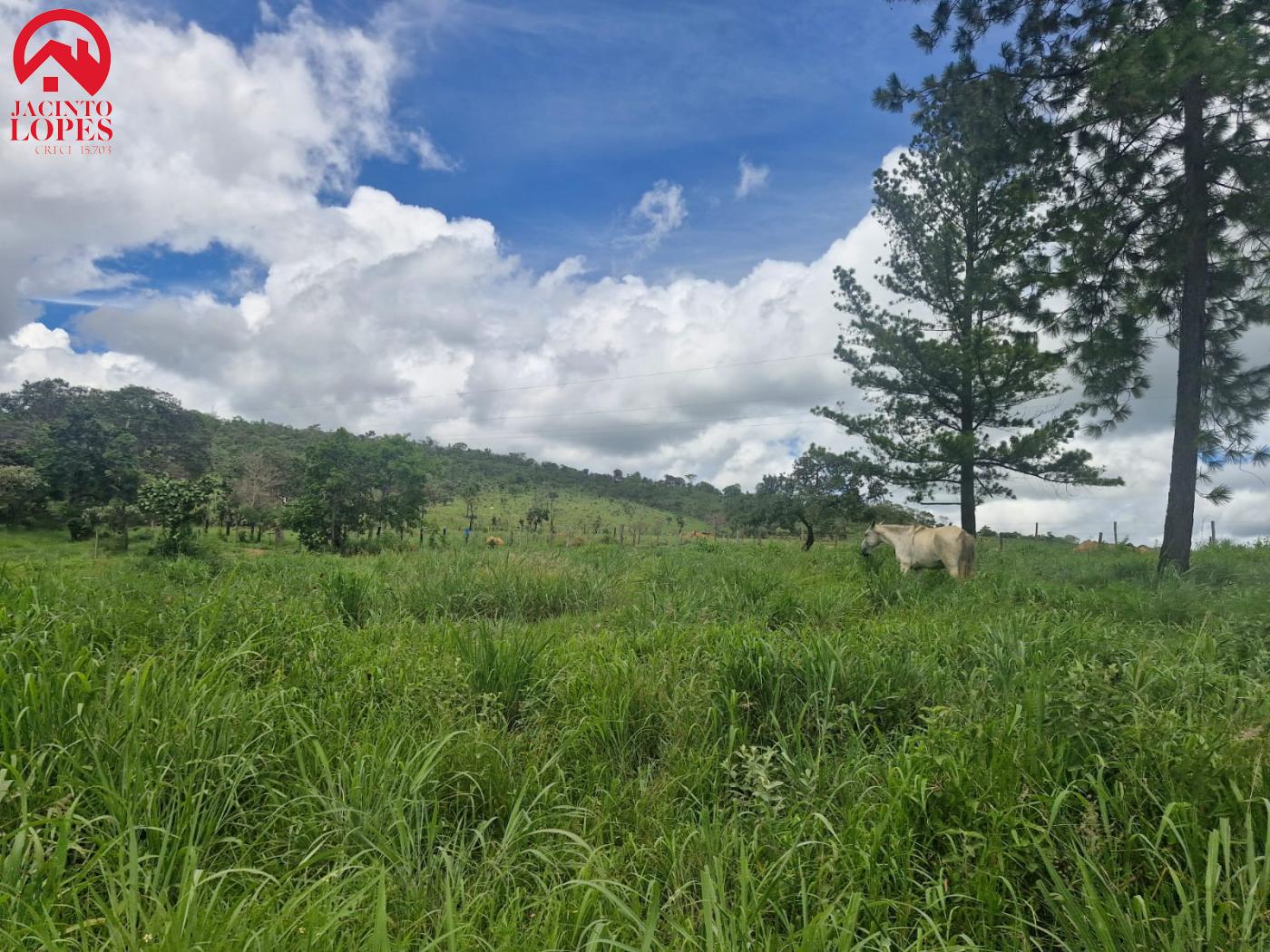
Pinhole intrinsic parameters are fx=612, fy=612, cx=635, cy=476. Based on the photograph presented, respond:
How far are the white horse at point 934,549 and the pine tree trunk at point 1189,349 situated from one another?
3.19 metres

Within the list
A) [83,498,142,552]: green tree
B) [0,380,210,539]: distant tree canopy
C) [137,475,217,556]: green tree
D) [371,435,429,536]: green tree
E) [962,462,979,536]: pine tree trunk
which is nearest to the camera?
[962,462,979,536]: pine tree trunk

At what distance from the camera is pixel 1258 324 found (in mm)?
9805

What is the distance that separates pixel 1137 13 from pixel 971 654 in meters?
10.3

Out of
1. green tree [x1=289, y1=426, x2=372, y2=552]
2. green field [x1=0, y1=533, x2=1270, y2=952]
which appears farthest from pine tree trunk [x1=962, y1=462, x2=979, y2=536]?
green tree [x1=289, y1=426, x2=372, y2=552]

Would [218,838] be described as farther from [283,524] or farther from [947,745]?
[283,524]

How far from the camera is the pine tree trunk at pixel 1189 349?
9102mm

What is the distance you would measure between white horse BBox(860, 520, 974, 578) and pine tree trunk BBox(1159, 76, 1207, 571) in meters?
3.19

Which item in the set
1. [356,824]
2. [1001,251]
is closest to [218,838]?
[356,824]

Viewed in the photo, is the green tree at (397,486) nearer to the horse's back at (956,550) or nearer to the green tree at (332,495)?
the green tree at (332,495)

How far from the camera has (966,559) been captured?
8.57 metres

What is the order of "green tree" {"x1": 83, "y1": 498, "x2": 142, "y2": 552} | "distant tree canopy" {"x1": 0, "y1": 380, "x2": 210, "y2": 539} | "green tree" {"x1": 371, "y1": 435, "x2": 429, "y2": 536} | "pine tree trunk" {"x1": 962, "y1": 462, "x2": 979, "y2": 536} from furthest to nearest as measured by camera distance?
"green tree" {"x1": 371, "y1": 435, "x2": 429, "y2": 536}
"distant tree canopy" {"x1": 0, "y1": 380, "x2": 210, "y2": 539}
"green tree" {"x1": 83, "y1": 498, "x2": 142, "y2": 552}
"pine tree trunk" {"x1": 962, "y1": 462, "x2": 979, "y2": 536}

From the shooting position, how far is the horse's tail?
8484mm

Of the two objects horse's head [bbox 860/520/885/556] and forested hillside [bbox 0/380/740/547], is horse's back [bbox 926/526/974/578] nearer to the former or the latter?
horse's head [bbox 860/520/885/556]

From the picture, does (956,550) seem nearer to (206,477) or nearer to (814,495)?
(814,495)
